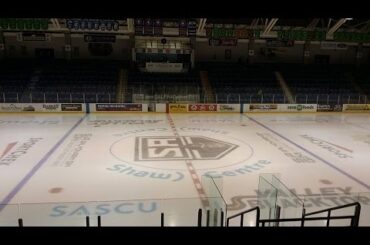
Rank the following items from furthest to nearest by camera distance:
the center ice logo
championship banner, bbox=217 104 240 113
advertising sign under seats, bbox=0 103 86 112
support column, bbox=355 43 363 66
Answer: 1. support column, bbox=355 43 363 66
2. championship banner, bbox=217 104 240 113
3. advertising sign under seats, bbox=0 103 86 112
4. the center ice logo

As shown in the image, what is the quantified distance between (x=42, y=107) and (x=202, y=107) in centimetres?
1080

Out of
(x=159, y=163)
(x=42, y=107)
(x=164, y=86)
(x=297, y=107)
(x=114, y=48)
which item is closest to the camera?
(x=159, y=163)

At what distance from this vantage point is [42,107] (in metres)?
22.5

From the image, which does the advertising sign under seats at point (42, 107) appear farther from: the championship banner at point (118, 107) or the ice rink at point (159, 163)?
the ice rink at point (159, 163)

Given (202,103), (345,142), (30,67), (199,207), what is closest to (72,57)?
(30,67)

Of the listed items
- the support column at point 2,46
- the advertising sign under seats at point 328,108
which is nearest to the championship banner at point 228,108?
the advertising sign under seats at point 328,108

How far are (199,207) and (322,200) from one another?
2177mm

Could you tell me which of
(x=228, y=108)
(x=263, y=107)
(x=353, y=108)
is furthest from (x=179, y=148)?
(x=353, y=108)

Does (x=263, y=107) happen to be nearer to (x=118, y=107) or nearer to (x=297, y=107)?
(x=297, y=107)

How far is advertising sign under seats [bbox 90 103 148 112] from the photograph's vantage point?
2305 centimetres

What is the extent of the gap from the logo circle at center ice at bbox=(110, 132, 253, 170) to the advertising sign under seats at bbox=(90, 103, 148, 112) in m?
7.70

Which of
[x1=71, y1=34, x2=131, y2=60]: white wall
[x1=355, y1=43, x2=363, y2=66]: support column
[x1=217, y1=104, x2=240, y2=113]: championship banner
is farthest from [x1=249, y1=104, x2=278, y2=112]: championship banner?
[x1=355, y1=43, x2=363, y2=66]: support column

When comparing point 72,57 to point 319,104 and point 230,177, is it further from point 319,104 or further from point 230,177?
point 230,177

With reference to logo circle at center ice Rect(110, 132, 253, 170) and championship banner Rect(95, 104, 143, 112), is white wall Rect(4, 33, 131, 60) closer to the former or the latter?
championship banner Rect(95, 104, 143, 112)
